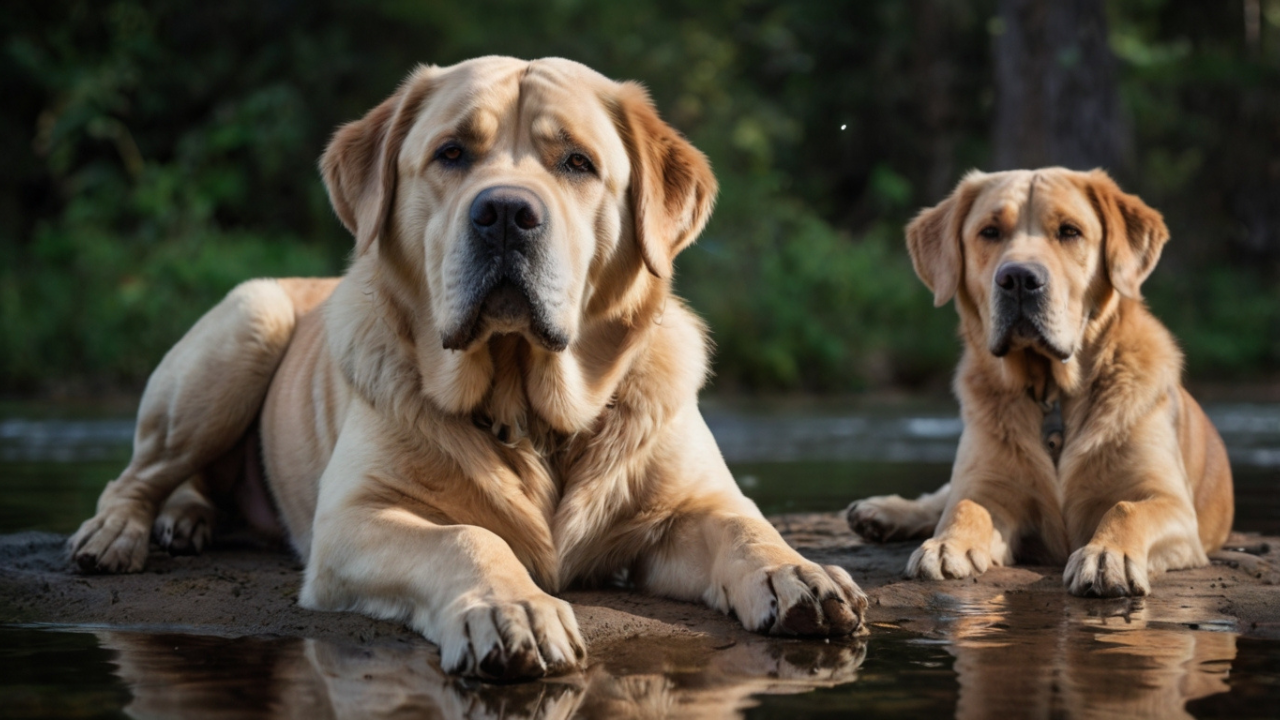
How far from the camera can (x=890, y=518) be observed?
16.6ft

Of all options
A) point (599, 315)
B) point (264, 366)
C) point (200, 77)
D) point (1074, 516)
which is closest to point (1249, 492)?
point (1074, 516)

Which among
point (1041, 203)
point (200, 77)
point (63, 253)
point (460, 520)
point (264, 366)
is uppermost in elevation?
point (200, 77)

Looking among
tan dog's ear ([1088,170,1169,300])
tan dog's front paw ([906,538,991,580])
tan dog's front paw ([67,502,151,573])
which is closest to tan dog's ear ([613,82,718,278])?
tan dog's front paw ([906,538,991,580])

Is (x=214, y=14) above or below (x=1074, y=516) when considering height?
above

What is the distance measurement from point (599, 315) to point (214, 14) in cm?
1947

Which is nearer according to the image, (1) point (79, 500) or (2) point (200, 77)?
(1) point (79, 500)

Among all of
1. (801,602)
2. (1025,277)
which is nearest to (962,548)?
(1025,277)

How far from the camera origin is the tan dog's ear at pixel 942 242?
5242mm

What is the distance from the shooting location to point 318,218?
67.3 feet

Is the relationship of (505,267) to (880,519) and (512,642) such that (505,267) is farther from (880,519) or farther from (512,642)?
(880,519)

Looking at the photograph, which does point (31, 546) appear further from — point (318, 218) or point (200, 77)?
point (200, 77)

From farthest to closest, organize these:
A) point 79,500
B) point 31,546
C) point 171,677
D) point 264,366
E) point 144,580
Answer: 1. point 79,500
2. point 264,366
3. point 31,546
4. point 144,580
5. point 171,677

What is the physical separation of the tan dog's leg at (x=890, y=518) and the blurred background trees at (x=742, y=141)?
10.2 metres

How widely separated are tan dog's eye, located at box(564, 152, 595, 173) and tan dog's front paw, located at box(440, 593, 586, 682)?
4.39 feet
